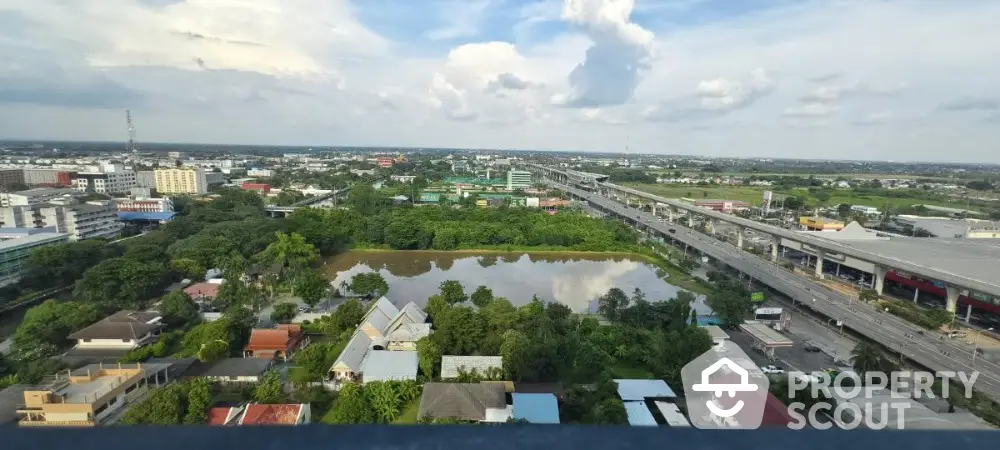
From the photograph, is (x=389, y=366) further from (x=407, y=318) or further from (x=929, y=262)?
(x=929, y=262)

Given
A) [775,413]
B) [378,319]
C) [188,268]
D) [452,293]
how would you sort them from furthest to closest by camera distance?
[188,268]
[452,293]
[378,319]
[775,413]

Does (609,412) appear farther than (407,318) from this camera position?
No

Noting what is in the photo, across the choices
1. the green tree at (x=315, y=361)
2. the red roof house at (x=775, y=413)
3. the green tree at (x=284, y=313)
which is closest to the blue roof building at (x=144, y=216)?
the green tree at (x=284, y=313)

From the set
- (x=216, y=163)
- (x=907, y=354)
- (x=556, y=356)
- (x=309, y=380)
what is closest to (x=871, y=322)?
(x=907, y=354)

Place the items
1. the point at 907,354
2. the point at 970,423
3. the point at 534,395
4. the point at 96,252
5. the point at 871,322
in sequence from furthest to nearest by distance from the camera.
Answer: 1. the point at 96,252
2. the point at 871,322
3. the point at 907,354
4. the point at 534,395
5. the point at 970,423

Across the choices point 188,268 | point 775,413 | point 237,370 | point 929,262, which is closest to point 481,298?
point 237,370

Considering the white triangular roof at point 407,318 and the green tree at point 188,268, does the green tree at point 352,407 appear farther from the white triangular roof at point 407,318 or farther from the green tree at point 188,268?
the green tree at point 188,268

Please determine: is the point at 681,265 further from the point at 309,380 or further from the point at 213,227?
the point at 213,227

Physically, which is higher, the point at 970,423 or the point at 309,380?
the point at 970,423
